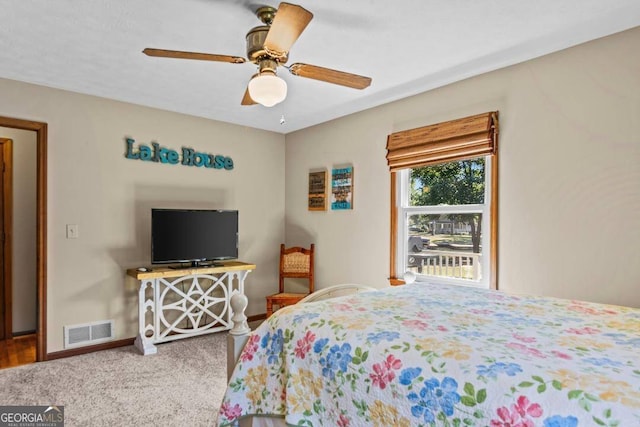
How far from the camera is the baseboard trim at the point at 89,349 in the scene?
10.6 feet

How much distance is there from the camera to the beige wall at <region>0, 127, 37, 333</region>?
13.2ft

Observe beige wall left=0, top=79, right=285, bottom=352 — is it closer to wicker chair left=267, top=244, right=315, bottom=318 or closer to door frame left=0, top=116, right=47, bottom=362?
door frame left=0, top=116, right=47, bottom=362

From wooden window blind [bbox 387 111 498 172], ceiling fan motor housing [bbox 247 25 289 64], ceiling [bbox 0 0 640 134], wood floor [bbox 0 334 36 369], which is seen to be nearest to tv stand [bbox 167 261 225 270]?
wood floor [bbox 0 334 36 369]

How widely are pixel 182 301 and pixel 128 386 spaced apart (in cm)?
104

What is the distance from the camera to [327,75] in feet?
7.35

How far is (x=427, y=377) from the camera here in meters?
1.13

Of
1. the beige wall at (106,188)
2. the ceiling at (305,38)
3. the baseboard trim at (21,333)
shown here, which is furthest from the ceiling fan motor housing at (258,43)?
the baseboard trim at (21,333)

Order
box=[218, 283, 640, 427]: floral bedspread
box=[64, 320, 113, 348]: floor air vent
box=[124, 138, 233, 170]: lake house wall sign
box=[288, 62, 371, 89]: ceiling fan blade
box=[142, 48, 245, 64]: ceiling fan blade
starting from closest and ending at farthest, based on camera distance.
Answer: box=[218, 283, 640, 427]: floral bedspread < box=[142, 48, 245, 64]: ceiling fan blade < box=[288, 62, 371, 89]: ceiling fan blade < box=[64, 320, 113, 348]: floor air vent < box=[124, 138, 233, 170]: lake house wall sign

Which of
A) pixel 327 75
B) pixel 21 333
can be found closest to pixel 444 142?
pixel 327 75

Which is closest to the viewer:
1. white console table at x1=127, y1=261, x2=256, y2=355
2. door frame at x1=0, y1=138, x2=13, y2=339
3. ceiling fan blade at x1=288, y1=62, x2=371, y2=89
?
ceiling fan blade at x1=288, y1=62, x2=371, y2=89

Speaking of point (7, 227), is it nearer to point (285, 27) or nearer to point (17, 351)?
point (17, 351)

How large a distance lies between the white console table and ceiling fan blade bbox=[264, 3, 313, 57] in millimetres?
2277

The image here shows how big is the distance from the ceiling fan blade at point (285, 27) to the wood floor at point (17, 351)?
3267 millimetres

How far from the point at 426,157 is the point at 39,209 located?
323cm
